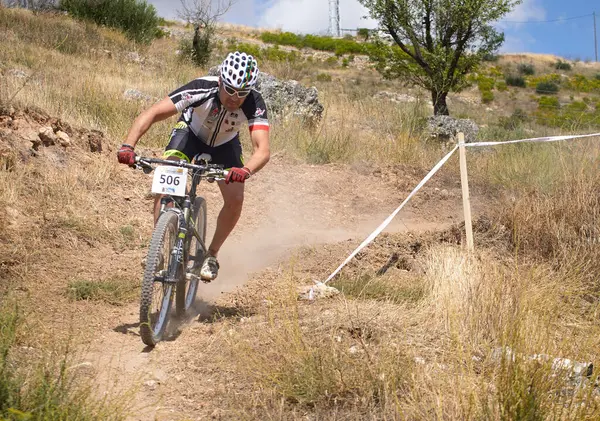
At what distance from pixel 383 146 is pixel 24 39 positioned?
28.0ft

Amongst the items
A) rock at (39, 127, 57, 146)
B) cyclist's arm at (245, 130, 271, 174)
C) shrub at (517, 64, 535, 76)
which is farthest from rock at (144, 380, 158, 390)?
shrub at (517, 64, 535, 76)

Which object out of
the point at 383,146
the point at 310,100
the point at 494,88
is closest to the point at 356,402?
the point at 383,146

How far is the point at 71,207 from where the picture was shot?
735 centimetres

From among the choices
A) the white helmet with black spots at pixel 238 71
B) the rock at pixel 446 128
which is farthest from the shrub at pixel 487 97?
the white helmet with black spots at pixel 238 71

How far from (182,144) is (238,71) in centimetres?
89

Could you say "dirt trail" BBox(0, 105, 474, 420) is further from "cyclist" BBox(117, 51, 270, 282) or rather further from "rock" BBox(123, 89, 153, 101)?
"rock" BBox(123, 89, 153, 101)

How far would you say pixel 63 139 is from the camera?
857cm

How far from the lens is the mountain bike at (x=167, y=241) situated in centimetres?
450

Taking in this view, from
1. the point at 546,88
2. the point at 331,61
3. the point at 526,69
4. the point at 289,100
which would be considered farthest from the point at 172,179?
the point at 526,69

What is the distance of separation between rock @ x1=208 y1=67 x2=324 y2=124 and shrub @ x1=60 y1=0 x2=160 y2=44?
861cm

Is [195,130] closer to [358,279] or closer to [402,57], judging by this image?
[358,279]

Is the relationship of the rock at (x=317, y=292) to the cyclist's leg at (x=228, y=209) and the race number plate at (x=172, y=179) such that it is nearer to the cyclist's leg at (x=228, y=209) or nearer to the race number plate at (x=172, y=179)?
the cyclist's leg at (x=228, y=209)

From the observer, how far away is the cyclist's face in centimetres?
521

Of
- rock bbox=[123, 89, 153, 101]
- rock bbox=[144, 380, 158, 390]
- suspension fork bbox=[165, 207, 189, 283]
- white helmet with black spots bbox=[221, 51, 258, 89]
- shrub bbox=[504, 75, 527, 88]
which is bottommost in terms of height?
rock bbox=[144, 380, 158, 390]
